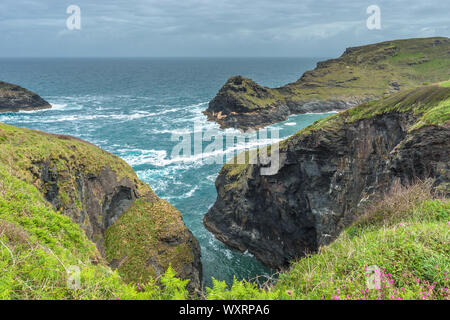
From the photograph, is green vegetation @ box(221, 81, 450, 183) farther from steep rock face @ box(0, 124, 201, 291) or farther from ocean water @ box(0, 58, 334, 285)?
ocean water @ box(0, 58, 334, 285)

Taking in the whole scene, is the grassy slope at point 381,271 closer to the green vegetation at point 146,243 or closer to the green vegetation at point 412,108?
the green vegetation at point 412,108

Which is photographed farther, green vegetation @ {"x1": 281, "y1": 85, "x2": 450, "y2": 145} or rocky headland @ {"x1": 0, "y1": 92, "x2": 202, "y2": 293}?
rocky headland @ {"x1": 0, "y1": 92, "x2": 202, "y2": 293}

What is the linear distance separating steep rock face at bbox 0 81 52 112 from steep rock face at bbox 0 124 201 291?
9999 centimetres

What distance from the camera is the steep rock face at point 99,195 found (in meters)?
20.0

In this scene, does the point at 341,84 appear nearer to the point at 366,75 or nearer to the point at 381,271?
the point at 366,75

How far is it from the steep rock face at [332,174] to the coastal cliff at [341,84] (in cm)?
5233

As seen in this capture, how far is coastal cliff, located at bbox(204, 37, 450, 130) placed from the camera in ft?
304

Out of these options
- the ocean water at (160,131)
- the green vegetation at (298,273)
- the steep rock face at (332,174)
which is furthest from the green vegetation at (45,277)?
the ocean water at (160,131)

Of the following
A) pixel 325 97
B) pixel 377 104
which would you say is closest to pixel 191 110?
pixel 325 97

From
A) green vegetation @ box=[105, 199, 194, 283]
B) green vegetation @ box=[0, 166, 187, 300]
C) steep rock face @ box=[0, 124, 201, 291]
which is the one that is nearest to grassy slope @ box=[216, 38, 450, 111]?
steep rock face @ box=[0, 124, 201, 291]
